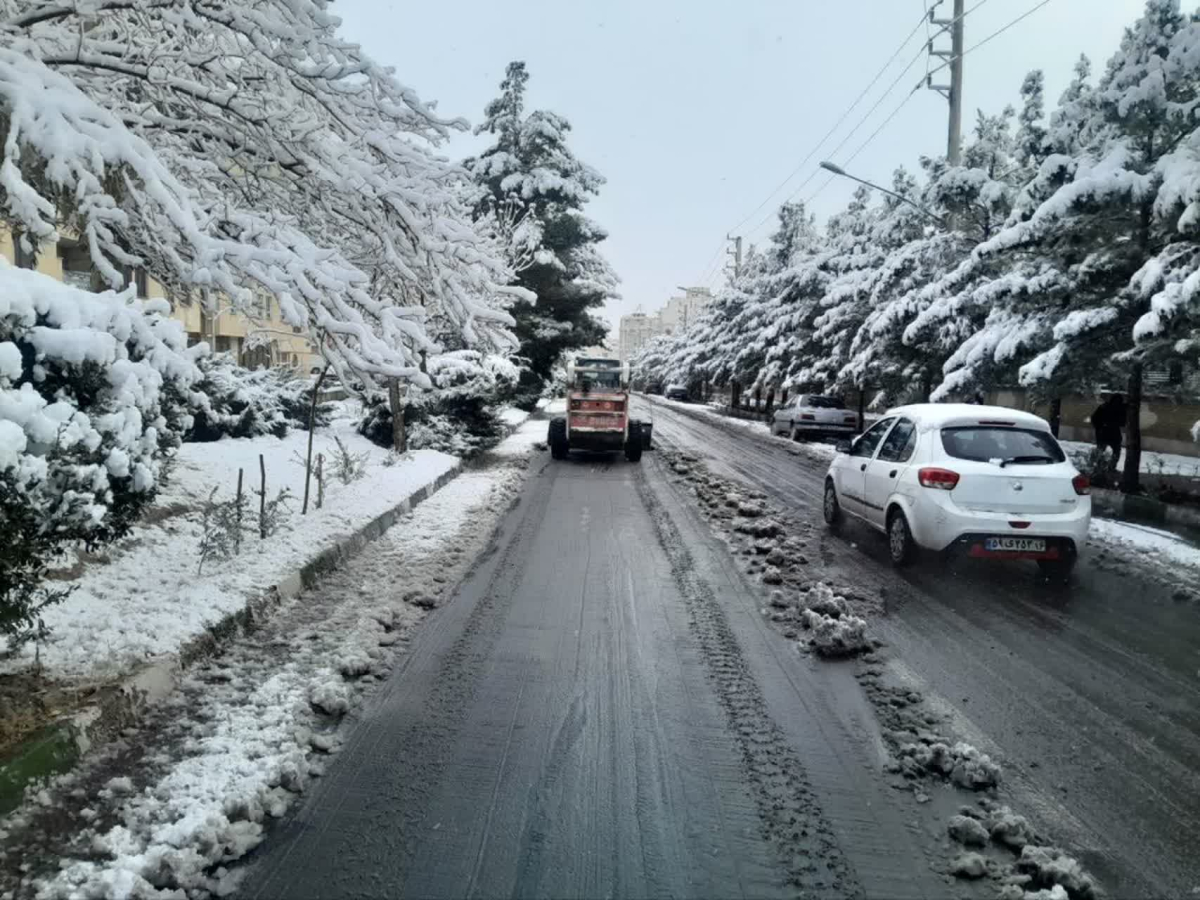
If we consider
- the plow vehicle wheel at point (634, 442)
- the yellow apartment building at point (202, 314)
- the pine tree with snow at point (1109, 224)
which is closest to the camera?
the yellow apartment building at point (202, 314)

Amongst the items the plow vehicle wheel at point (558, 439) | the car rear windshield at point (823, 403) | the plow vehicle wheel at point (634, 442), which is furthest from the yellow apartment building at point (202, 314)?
the car rear windshield at point (823, 403)

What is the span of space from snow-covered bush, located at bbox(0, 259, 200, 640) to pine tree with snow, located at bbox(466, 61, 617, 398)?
92.0 ft

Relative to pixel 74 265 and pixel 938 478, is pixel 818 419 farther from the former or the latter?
pixel 74 265

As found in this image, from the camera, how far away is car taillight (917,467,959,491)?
8281mm

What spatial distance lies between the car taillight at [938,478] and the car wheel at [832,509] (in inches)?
107

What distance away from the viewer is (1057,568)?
8.91 m

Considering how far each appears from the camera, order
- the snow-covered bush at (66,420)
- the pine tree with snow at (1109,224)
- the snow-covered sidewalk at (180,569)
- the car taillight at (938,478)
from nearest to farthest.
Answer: the snow-covered bush at (66,420) → the snow-covered sidewalk at (180,569) → the car taillight at (938,478) → the pine tree with snow at (1109,224)

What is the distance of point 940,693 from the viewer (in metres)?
5.28

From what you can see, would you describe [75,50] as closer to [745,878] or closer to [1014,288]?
[745,878]

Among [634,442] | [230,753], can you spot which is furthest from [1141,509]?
[230,753]

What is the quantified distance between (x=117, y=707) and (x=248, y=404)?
1206cm

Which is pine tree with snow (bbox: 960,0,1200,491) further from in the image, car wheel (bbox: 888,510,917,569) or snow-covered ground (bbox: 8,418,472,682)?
snow-covered ground (bbox: 8,418,472,682)

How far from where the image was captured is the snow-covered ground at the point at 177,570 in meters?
5.14

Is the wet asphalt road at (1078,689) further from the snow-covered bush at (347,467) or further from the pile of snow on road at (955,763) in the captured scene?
the snow-covered bush at (347,467)
